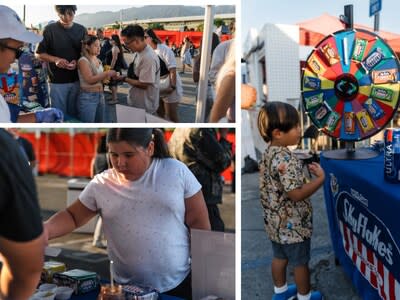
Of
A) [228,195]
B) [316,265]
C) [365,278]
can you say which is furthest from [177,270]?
[316,265]

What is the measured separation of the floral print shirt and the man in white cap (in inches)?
38.8

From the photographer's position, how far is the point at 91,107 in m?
1.56

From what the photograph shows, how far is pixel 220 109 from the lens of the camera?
154 cm

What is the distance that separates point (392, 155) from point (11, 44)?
132 centimetres

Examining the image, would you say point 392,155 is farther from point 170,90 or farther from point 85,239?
point 85,239

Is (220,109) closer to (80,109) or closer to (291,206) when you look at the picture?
(80,109)

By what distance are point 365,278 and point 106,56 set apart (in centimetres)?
148

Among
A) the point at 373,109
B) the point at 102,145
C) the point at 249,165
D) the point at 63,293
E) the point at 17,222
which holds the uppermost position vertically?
the point at 373,109

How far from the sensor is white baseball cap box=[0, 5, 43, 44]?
1.47 metres

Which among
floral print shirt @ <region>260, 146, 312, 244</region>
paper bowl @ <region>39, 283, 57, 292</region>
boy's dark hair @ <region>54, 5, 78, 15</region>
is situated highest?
boy's dark hair @ <region>54, 5, 78, 15</region>

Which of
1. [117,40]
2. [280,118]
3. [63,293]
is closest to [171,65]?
[117,40]

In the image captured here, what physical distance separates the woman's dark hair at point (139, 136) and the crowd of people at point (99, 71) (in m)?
0.06

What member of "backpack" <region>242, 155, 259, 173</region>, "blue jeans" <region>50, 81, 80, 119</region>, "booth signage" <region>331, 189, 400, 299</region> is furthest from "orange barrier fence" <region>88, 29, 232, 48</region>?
"backpack" <region>242, 155, 259, 173</region>

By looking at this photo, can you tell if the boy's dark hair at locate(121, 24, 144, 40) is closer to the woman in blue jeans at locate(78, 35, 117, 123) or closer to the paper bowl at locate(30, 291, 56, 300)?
the woman in blue jeans at locate(78, 35, 117, 123)
